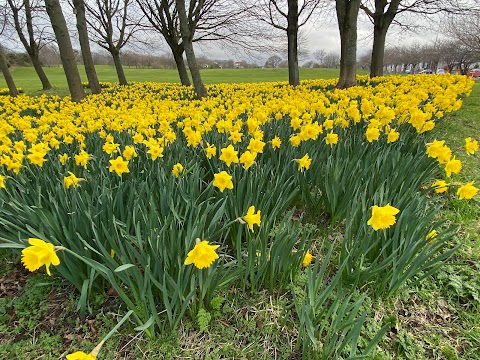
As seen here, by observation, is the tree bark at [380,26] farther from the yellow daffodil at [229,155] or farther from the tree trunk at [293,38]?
the yellow daffodil at [229,155]

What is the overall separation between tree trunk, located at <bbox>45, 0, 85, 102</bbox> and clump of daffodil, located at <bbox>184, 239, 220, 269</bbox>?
8.27 m

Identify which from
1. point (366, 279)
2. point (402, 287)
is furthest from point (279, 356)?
point (402, 287)

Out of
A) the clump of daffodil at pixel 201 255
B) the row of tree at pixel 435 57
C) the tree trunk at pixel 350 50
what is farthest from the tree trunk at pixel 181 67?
the row of tree at pixel 435 57

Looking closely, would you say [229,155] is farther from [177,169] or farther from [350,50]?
[350,50]

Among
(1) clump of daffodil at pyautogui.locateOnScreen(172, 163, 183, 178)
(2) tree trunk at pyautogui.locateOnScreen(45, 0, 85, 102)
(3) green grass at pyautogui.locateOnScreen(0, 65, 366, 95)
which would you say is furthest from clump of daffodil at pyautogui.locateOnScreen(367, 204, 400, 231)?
(3) green grass at pyautogui.locateOnScreen(0, 65, 366, 95)

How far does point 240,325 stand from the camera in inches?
67.4

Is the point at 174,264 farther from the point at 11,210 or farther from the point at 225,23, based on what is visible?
the point at 225,23

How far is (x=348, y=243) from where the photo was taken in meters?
1.80

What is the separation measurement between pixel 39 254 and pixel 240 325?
104 cm

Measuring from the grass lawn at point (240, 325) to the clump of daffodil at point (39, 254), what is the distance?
531 millimetres

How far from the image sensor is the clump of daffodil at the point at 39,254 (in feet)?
4.05

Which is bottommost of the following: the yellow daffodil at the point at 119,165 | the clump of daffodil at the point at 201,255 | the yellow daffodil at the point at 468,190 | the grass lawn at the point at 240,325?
the grass lawn at the point at 240,325

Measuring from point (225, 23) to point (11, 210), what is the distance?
14.9 meters

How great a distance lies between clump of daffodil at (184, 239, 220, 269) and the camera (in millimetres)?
1268
